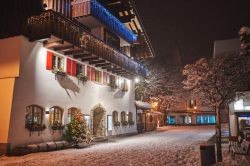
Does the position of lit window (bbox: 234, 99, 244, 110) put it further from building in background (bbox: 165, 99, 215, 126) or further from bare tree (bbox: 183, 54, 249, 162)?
building in background (bbox: 165, 99, 215, 126)

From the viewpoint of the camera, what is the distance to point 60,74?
18.0 m

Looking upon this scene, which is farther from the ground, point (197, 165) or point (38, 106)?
point (38, 106)

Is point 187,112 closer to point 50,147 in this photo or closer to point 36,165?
point 50,147

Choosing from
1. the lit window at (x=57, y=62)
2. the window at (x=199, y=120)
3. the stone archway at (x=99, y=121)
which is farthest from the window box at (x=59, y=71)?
the window at (x=199, y=120)

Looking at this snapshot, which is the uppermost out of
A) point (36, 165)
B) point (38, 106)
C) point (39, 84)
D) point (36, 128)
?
point (39, 84)

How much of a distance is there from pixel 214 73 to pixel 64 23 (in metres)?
9.25

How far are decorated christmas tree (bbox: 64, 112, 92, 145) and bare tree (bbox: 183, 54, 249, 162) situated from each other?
7.67 meters

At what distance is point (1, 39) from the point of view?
52.5 feet

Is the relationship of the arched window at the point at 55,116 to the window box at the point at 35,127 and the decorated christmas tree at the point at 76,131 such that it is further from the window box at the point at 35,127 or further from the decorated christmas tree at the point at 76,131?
the window box at the point at 35,127

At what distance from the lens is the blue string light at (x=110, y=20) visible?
21.5m

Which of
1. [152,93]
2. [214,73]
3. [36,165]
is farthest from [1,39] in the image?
[152,93]

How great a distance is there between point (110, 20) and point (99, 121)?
355 inches

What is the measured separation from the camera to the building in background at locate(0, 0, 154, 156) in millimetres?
15094

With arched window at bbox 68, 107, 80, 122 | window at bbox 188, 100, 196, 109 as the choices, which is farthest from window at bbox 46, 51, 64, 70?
window at bbox 188, 100, 196, 109
